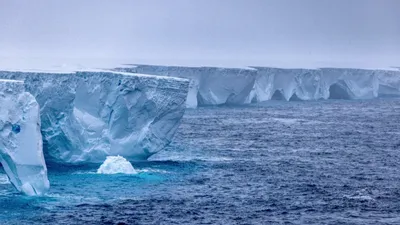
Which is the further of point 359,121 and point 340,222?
point 359,121

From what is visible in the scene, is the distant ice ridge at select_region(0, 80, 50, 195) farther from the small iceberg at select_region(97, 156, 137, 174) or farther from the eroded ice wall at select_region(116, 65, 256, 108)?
the eroded ice wall at select_region(116, 65, 256, 108)

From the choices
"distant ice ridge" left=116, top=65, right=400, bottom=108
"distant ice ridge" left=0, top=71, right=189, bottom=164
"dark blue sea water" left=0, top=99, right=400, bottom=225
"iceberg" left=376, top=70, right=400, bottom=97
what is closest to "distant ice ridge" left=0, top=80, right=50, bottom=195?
"dark blue sea water" left=0, top=99, right=400, bottom=225

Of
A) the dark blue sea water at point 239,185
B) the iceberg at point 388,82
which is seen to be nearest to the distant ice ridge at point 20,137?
the dark blue sea water at point 239,185

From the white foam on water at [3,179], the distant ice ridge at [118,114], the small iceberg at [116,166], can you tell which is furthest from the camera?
the distant ice ridge at [118,114]

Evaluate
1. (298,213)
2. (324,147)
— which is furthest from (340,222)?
(324,147)

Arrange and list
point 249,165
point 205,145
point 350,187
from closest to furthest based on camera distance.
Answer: point 350,187, point 249,165, point 205,145

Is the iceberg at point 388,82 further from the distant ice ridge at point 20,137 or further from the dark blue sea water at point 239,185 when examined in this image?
the distant ice ridge at point 20,137

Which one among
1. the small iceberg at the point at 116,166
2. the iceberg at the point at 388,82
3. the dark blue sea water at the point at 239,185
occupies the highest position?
the iceberg at the point at 388,82

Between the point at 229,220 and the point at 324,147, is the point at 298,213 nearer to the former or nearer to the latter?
the point at 229,220
